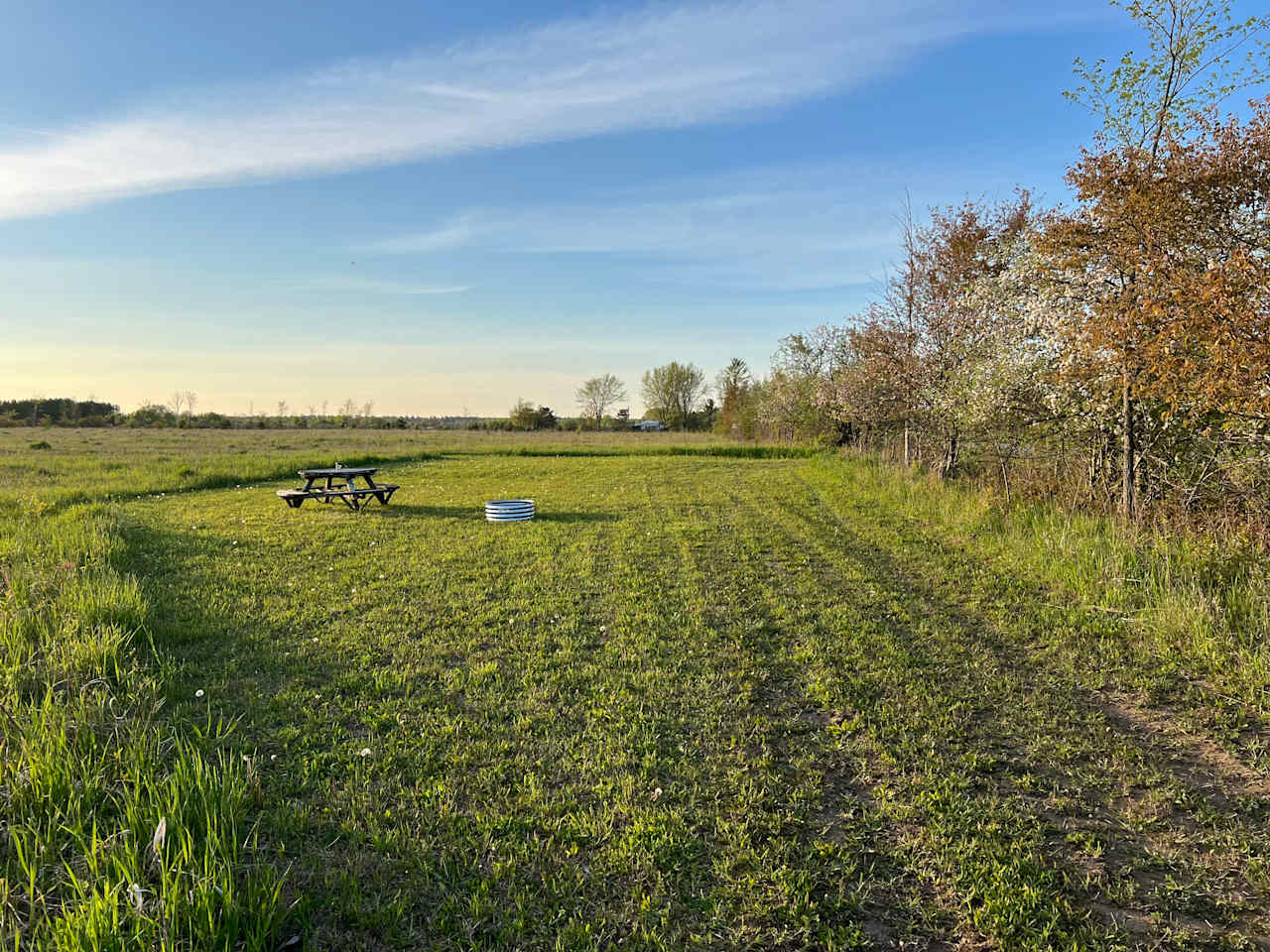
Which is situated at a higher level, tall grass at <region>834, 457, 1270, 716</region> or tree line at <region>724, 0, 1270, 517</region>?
tree line at <region>724, 0, 1270, 517</region>

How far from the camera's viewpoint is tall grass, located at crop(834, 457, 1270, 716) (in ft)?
14.3

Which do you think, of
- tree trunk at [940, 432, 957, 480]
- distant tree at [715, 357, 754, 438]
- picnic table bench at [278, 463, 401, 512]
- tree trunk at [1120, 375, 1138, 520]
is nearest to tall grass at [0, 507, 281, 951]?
picnic table bench at [278, 463, 401, 512]

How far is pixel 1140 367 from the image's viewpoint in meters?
6.93

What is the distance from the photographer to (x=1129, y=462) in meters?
7.69

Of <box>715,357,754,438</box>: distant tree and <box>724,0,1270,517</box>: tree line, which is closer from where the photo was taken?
<box>724,0,1270,517</box>: tree line

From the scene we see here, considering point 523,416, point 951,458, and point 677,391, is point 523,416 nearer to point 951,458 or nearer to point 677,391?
point 677,391

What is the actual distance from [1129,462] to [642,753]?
302 inches

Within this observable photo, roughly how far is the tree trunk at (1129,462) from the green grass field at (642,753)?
79 cm

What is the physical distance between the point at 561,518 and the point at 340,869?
8.48 metres

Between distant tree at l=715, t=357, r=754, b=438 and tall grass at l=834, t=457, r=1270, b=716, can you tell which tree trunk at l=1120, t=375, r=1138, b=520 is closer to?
tall grass at l=834, t=457, r=1270, b=716

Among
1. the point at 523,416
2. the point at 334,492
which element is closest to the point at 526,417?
the point at 523,416

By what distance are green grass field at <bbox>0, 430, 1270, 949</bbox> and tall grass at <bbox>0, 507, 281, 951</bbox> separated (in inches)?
0.7

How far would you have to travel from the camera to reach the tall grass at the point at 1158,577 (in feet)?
14.3

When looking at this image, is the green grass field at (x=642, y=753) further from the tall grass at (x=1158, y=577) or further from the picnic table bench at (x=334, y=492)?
the picnic table bench at (x=334, y=492)
